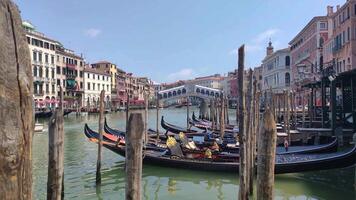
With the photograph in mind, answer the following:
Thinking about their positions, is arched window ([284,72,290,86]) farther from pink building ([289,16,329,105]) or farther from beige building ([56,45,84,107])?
beige building ([56,45,84,107])

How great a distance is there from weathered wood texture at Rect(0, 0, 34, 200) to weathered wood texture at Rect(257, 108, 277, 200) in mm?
2620

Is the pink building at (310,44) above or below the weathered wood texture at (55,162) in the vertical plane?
above

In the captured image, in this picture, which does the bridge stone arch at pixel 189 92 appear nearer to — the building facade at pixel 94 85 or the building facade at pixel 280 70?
the building facade at pixel 94 85

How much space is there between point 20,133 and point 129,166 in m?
2.02

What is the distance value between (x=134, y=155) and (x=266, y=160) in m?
1.24

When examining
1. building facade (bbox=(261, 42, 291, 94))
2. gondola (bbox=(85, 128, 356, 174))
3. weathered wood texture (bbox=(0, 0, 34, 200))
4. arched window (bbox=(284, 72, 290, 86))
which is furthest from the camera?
building facade (bbox=(261, 42, 291, 94))

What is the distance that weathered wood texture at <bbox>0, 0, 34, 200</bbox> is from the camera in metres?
1.18

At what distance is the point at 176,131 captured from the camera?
1731 cm

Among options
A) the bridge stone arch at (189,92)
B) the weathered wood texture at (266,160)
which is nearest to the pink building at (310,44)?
the bridge stone arch at (189,92)

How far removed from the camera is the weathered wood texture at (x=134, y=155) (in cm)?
315

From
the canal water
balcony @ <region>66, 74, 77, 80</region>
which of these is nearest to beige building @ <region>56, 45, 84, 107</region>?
balcony @ <region>66, 74, 77, 80</region>

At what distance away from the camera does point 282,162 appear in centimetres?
812

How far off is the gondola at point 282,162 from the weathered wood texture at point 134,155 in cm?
546

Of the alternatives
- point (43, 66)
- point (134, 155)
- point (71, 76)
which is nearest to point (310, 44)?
point (43, 66)
